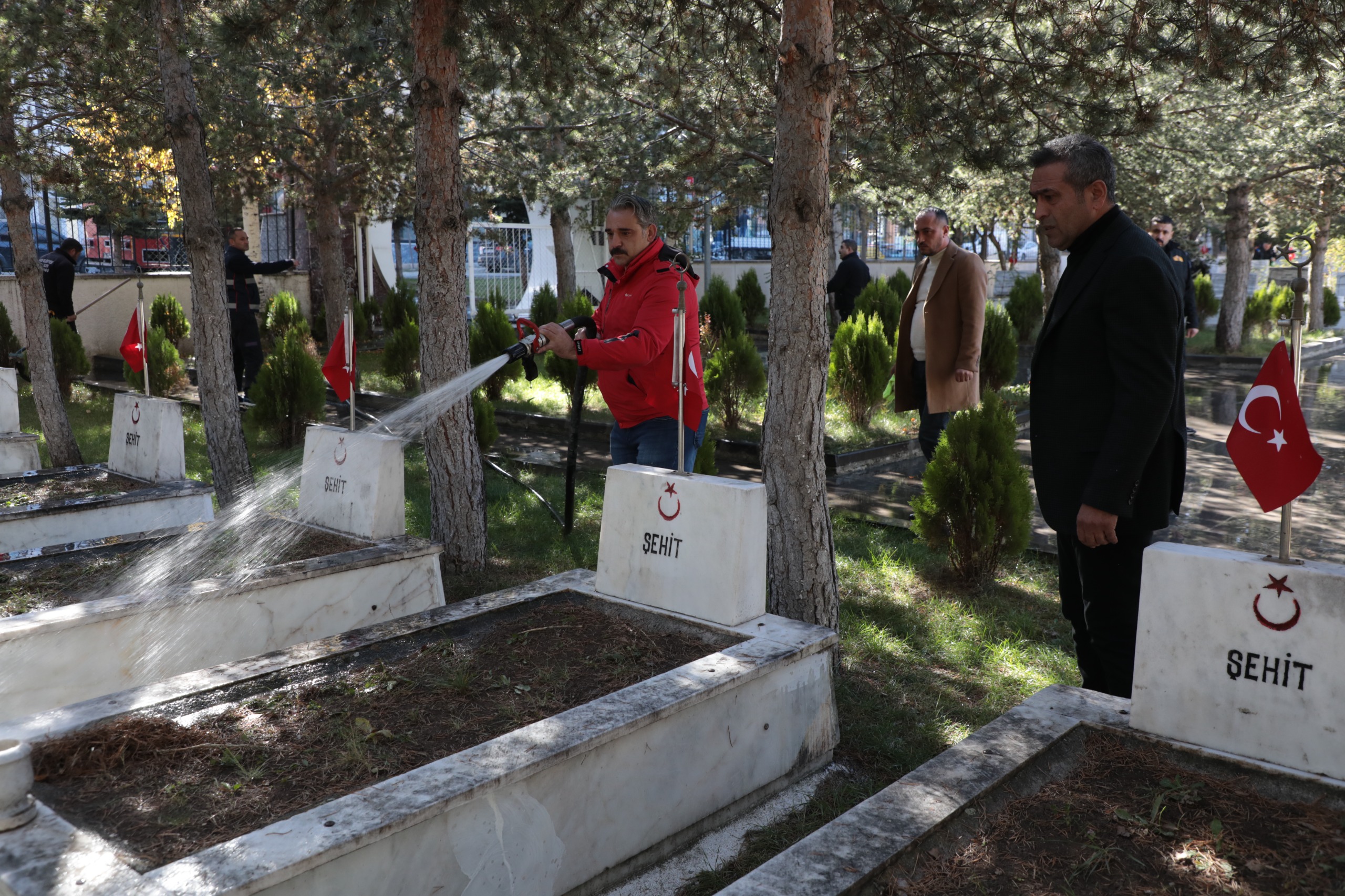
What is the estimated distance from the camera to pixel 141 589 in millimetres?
4512

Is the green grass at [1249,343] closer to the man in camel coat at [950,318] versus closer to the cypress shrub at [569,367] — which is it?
the cypress shrub at [569,367]

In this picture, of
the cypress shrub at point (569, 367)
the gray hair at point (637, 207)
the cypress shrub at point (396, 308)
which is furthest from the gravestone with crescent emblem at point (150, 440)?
the cypress shrub at point (396, 308)

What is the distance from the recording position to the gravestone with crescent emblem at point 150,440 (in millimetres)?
6629

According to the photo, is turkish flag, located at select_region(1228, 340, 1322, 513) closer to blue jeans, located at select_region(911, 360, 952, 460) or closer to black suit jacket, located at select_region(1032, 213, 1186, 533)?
black suit jacket, located at select_region(1032, 213, 1186, 533)

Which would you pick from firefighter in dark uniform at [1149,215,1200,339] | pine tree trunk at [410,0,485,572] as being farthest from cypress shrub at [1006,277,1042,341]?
pine tree trunk at [410,0,485,572]

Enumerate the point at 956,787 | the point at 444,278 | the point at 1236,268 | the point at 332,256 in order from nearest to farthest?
the point at 956,787
the point at 444,278
the point at 332,256
the point at 1236,268

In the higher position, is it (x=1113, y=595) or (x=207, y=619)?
(x=1113, y=595)

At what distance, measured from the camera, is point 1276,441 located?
9.09 ft

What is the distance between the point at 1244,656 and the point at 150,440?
6178mm

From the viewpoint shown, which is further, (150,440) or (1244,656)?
(150,440)

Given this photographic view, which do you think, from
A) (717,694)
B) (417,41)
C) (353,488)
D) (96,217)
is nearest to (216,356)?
(353,488)

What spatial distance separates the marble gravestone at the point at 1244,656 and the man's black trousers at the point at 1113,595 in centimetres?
31

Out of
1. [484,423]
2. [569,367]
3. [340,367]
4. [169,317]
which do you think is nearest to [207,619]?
[340,367]

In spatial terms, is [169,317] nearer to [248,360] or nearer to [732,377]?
[248,360]
